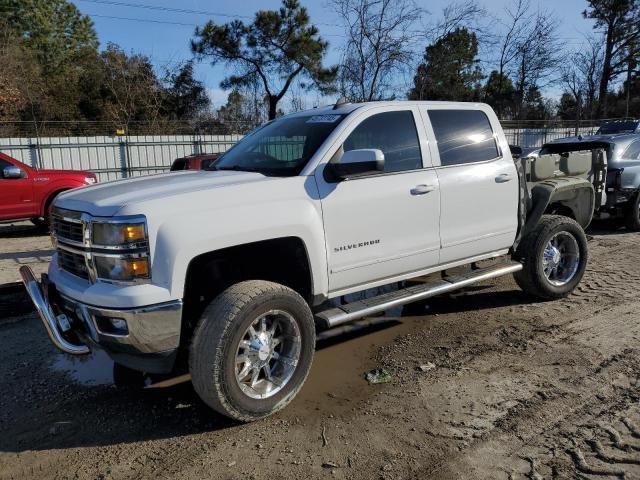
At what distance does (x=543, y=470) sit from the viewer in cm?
296

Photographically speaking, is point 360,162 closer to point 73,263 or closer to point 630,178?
point 73,263

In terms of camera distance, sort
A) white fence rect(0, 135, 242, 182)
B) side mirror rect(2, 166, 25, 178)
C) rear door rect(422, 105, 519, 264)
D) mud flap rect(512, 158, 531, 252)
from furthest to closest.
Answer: white fence rect(0, 135, 242, 182), side mirror rect(2, 166, 25, 178), mud flap rect(512, 158, 531, 252), rear door rect(422, 105, 519, 264)

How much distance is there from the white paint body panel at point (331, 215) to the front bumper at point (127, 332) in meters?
0.07

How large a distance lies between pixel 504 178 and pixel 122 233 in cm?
353

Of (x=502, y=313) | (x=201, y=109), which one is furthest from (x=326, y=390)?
(x=201, y=109)

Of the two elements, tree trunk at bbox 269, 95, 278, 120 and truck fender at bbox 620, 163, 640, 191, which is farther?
tree trunk at bbox 269, 95, 278, 120

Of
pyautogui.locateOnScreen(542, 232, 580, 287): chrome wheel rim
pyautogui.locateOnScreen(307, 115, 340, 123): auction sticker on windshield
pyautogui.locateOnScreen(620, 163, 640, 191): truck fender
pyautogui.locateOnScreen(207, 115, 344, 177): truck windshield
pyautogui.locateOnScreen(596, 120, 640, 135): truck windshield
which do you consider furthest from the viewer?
pyautogui.locateOnScreen(596, 120, 640, 135): truck windshield

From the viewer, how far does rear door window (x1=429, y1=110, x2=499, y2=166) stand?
4.79 metres

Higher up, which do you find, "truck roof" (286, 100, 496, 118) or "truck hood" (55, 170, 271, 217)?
"truck roof" (286, 100, 496, 118)

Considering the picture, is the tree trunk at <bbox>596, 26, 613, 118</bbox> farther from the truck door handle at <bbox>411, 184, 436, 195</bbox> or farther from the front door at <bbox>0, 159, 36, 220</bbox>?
the truck door handle at <bbox>411, 184, 436, 195</bbox>

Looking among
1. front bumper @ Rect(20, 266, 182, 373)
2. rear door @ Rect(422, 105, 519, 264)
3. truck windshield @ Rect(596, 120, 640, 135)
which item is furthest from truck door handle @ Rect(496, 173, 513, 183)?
truck windshield @ Rect(596, 120, 640, 135)

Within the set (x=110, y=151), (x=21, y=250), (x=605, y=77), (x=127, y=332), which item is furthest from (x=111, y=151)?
(x=605, y=77)

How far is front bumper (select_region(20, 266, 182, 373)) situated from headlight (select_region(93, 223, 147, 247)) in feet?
1.27

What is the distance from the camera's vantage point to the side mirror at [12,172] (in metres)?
10.5
